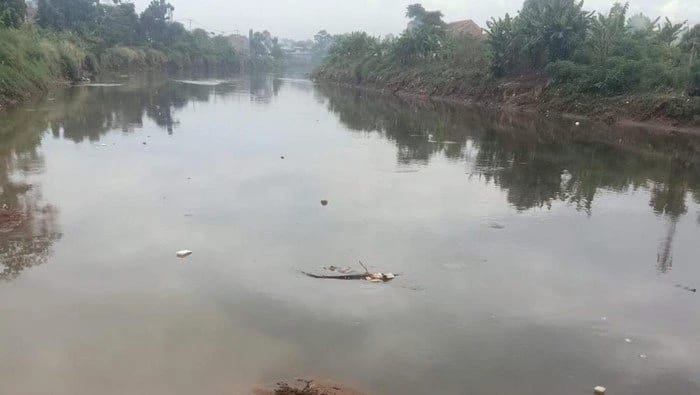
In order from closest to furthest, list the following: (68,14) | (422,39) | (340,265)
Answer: (340,265)
(422,39)
(68,14)

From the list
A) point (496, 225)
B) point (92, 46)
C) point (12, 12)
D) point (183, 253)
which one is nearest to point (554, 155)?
point (496, 225)

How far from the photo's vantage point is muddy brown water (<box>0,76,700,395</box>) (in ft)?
13.3

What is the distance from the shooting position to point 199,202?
784 cm

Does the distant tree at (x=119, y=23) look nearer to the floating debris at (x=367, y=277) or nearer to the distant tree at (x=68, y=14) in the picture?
the distant tree at (x=68, y=14)

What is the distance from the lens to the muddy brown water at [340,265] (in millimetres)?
4055

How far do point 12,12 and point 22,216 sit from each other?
2156 cm

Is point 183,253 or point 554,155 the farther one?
point 554,155

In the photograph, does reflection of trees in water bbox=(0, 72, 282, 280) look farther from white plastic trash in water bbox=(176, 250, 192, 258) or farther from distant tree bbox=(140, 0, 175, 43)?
distant tree bbox=(140, 0, 175, 43)

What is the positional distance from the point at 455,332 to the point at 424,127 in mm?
14021

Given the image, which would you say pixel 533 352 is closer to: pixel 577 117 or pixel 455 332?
pixel 455 332

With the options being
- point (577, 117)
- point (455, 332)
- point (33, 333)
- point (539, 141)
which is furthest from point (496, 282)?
point (577, 117)

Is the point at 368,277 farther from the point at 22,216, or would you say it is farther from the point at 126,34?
the point at 126,34

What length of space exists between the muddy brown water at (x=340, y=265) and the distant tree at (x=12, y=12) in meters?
14.2

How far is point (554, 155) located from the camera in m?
13.2
